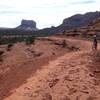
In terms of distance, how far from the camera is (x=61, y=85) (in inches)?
672

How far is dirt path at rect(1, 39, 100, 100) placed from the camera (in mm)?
16266

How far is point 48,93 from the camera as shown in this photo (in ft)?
54.3

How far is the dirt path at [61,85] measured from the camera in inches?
640

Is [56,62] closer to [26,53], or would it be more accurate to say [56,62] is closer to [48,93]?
[48,93]

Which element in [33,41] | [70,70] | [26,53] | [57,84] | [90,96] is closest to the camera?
[90,96]

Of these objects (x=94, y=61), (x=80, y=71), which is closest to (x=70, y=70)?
(x=80, y=71)

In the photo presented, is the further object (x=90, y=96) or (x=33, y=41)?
(x=33, y=41)

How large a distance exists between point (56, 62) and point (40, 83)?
132 inches

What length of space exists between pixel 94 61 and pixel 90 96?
4.09 meters

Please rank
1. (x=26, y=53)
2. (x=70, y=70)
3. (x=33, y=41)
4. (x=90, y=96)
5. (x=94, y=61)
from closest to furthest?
1. (x=90, y=96)
2. (x=70, y=70)
3. (x=94, y=61)
4. (x=26, y=53)
5. (x=33, y=41)

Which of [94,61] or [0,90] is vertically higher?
[94,61]

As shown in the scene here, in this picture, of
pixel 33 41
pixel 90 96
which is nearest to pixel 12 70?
pixel 90 96

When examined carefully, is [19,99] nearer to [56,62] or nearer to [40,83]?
[40,83]

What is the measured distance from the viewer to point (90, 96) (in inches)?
628
